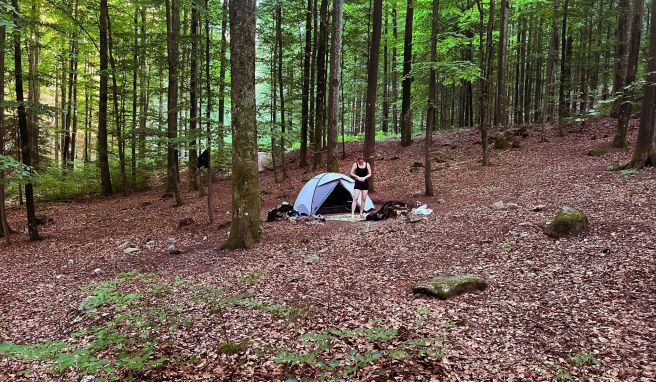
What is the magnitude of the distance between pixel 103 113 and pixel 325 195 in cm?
1269

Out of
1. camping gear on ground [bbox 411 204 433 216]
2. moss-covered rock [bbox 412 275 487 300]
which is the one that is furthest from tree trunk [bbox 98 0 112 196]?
moss-covered rock [bbox 412 275 487 300]

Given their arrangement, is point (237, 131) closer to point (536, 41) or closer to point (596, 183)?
point (596, 183)

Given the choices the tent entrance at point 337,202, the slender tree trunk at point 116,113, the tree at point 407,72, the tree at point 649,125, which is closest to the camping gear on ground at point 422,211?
the tent entrance at point 337,202

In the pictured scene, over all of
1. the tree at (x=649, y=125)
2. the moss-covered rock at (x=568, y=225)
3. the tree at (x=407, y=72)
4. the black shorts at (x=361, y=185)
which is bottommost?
the moss-covered rock at (x=568, y=225)

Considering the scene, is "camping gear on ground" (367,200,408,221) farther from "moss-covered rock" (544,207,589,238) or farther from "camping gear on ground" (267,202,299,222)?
"moss-covered rock" (544,207,589,238)

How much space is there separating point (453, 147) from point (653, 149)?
363 inches

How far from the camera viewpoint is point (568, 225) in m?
7.12

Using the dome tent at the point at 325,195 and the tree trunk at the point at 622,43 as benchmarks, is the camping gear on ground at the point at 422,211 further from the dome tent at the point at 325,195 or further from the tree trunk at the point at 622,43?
the tree trunk at the point at 622,43

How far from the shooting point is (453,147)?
19.2m

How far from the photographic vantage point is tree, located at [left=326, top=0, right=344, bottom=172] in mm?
13375

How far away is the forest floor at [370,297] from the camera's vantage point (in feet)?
13.0

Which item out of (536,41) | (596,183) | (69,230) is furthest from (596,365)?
(536,41)

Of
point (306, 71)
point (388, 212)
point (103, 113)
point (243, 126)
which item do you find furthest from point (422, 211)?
point (103, 113)

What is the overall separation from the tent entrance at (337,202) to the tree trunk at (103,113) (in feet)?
35.2
